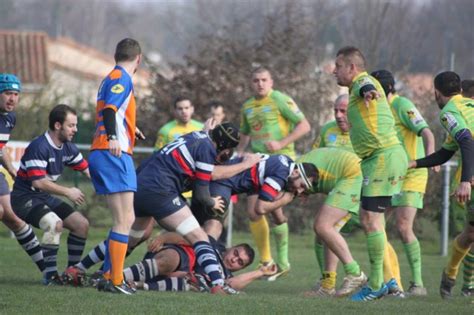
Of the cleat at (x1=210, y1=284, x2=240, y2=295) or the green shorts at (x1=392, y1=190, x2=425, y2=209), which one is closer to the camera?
the cleat at (x1=210, y1=284, x2=240, y2=295)

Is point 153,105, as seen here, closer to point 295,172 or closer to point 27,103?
point 27,103

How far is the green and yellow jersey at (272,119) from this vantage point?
45.7ft

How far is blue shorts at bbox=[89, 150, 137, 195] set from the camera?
951 cm

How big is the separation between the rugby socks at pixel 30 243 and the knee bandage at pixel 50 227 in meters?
0.40

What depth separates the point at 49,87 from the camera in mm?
23016

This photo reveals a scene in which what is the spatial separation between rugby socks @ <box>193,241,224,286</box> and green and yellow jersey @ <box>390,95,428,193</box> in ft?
9.59

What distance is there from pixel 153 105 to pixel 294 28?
11.8 ft

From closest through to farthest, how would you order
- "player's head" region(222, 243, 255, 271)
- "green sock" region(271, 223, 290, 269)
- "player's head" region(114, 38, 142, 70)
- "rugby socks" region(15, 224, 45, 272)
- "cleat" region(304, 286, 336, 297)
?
"player's head" region(114, 38, 142, 70), "cleat" region(304, 286, 336, 297), "rugby socks" region(15, 224, 45, 272), "player's head" region(222, 243, 255, 271), "green sock" region(271, 223, 290, 269)

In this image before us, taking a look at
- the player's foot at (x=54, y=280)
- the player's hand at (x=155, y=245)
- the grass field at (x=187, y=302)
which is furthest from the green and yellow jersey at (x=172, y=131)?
the player's foot at (x=54, y=280)

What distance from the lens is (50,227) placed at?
1066cm

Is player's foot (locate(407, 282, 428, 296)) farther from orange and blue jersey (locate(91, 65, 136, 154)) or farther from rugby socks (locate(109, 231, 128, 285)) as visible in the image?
orange and blue jersey (locate(91, 65, 136, 154))

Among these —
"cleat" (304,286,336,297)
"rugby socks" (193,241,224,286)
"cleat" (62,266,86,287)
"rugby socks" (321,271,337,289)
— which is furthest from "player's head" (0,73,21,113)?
"rugby socks" (321,271,337,289)

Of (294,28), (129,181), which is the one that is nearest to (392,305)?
(129,181)

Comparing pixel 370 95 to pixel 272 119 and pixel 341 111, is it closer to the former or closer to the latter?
pixel 341 111
